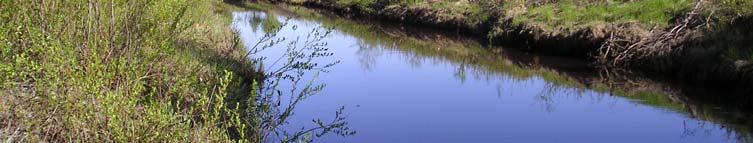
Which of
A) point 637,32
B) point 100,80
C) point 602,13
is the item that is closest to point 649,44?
point 637,32

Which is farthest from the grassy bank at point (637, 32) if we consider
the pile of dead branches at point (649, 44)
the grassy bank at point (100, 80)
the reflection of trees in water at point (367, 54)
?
the grassy bank at point (100, 80)

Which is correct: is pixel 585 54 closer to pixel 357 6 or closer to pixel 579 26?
pixel 579 26

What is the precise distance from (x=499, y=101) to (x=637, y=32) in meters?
4.43

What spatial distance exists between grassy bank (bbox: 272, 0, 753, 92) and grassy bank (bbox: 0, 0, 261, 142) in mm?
7600

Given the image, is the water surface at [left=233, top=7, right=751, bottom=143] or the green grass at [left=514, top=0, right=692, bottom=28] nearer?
the water surface at [left=233, top=7, right=751, bottom=143]

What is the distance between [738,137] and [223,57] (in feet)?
22.3

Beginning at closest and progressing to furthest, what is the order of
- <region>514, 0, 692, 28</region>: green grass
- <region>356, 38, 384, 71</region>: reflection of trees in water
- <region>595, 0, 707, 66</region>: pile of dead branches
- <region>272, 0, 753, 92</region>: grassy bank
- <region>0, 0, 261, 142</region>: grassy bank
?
<region>0, 0, 261, 142</region>: grassy bank, <region>272, 0, 753, 92</region>: grassy bank, <region>595, 0, 707, 66</region>: pile of dead branches, <region>514, 0, 692, 28</region>: green grass, <region>356, 38, 384, 71</region>: reflection of trees in water

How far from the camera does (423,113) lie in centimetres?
1198

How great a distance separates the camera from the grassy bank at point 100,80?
591 cm

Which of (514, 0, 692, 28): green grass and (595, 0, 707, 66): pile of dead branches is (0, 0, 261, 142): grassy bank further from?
(514, 0, 692, 28): green grass

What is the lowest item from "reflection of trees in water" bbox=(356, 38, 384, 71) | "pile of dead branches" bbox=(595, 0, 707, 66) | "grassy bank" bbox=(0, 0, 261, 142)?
"reflection of trees in water" bbox=(356, 38, 384, 71)

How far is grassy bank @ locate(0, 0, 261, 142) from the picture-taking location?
19.4 ft

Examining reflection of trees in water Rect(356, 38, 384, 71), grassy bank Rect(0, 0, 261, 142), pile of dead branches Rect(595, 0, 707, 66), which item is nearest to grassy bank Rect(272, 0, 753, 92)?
pile of dead branches Rect(595, 0, 707, 66)

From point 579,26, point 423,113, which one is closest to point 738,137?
point 423,113
